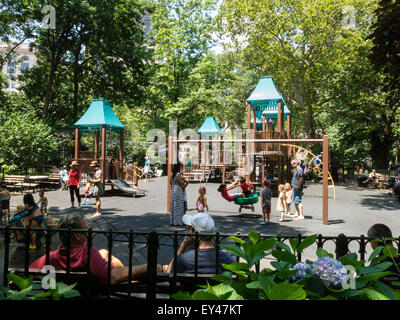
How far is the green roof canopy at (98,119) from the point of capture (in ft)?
60.3

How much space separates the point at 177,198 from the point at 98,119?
36.7 feet

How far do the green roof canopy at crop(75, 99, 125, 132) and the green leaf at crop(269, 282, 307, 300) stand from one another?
17743 millimetres

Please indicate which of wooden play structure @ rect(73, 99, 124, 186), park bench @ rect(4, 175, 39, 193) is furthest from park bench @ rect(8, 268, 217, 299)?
park bench @ rect(4, 175, 39, 193)

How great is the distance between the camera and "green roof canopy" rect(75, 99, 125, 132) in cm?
1839

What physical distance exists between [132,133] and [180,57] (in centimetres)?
1133

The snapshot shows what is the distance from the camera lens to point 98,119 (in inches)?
727

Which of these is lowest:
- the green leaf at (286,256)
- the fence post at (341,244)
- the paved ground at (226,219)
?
the paved ground at (226,219)

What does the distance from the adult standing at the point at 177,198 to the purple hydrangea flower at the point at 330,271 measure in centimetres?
735

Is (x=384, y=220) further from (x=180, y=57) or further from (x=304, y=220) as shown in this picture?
(x=180, y=57)

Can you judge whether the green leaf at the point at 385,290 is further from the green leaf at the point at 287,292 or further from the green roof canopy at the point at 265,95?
the green roof canopy at the point at 265,95

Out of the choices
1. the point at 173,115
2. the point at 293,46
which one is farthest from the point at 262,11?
the point at 173,115

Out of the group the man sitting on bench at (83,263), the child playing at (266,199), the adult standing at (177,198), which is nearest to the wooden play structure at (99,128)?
the adult standing at (177,198)

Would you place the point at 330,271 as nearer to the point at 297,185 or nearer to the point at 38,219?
the point at 38,219
